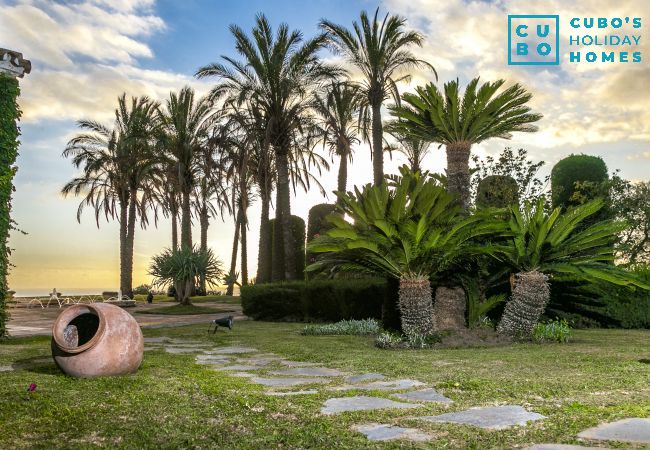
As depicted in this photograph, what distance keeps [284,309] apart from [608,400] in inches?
485

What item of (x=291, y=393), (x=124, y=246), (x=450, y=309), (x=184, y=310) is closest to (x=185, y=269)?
(x=184, y=310)

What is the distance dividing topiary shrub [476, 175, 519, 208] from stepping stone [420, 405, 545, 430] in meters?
13.0

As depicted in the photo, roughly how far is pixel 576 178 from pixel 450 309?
11.6 m

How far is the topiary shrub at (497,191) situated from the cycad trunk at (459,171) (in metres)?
5.97

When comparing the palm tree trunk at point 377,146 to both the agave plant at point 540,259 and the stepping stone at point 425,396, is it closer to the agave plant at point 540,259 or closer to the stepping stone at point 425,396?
the agave plant at point 540,259

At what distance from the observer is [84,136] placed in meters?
30.8

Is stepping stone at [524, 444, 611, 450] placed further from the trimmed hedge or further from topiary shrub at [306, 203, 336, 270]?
topiary shrub at [306, 203, 336, 270]

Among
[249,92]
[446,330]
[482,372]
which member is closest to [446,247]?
[446,330]

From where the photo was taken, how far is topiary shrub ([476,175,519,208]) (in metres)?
17.0

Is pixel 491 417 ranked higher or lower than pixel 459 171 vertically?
lower

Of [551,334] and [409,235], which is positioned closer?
[409,235]

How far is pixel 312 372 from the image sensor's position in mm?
6699

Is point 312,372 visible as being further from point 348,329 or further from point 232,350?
point 348,329

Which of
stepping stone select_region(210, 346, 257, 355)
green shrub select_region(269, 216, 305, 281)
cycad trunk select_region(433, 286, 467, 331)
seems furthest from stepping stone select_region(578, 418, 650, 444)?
green shrub select_region(269, 216, 305, 281)
